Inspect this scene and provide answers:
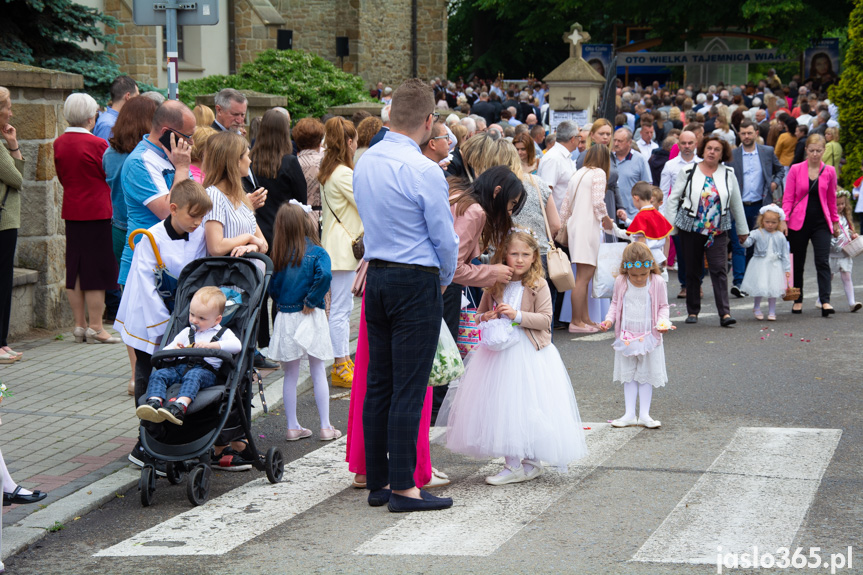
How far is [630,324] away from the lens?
24.8 feet

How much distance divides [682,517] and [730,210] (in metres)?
6.81

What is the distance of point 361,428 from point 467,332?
1295 millimetres

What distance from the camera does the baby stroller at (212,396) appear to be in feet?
18.7

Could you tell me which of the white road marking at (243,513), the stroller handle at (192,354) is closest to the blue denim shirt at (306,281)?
the white road marking at (243,513)

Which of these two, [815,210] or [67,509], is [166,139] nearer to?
[67,509]

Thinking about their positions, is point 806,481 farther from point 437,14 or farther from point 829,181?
point 437,14

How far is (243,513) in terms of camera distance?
5.63 metres

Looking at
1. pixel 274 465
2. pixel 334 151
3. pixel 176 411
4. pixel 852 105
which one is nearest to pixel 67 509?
pixel 176 411

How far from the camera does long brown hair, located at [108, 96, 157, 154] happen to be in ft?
25.7

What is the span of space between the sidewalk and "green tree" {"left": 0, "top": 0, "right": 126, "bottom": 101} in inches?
298

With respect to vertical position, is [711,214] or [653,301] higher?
[711,214]

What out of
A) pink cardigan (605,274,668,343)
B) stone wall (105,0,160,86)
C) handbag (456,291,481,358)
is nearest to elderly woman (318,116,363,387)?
handbag (456,291,481,358)

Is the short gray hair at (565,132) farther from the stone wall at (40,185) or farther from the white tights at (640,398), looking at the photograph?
the stone wall at (40,185)

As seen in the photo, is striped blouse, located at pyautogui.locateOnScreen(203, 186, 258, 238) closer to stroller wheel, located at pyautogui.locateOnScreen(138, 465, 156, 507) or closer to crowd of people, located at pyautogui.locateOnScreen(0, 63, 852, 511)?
crowd of people, located at pyautogui.locateOnScreen(0, 63, 852, 511)
